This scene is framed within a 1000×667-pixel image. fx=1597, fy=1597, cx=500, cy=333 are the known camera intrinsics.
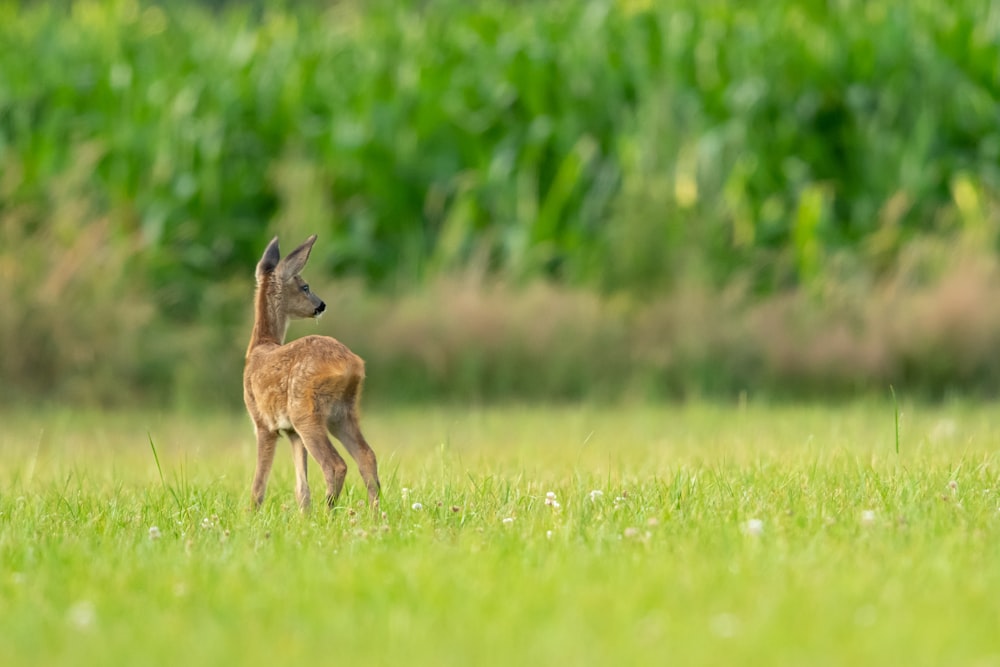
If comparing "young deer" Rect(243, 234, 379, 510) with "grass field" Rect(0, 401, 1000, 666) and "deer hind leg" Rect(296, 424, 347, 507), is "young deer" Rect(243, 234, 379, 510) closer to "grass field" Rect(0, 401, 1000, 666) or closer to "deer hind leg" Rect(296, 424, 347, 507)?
"deer hind leg" Rect(296, 424, 347, 507)

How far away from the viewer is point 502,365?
11.4 metres

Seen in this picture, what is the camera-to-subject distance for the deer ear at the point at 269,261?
616 cm

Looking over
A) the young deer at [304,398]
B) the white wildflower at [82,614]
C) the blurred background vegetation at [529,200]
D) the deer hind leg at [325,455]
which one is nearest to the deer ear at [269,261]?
the young deer at [304,398]

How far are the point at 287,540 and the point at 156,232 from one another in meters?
7.21

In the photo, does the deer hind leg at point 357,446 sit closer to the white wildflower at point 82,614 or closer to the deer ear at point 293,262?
the deer ear at point 293,262

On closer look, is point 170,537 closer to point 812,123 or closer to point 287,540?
point 287,540

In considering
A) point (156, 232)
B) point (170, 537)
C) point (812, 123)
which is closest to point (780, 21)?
point (812, 123)

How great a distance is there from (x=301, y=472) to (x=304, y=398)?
1.37 ft

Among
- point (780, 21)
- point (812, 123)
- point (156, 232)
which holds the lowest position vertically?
point (156, 232)

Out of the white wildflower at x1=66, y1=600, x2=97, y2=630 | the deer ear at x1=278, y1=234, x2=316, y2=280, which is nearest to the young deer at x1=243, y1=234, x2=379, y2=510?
the deer ear at x1=278, y1=234, x2=316, y2=280

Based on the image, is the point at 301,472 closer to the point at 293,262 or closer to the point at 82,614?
the point at 293,262

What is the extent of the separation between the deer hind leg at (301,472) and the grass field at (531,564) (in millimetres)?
97

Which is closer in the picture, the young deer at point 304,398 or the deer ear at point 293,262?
the young deer at point 304,398

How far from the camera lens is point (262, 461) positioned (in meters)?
5.91
